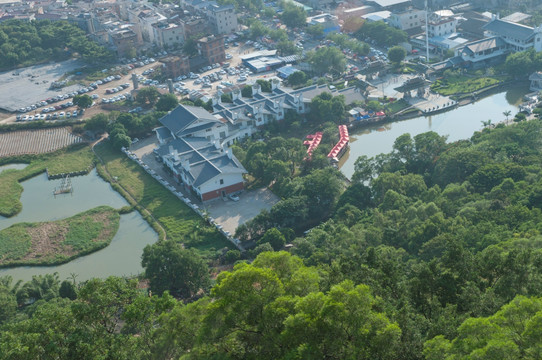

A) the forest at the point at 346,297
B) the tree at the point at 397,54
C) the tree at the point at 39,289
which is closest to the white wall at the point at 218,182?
the forest at the point at 346,297

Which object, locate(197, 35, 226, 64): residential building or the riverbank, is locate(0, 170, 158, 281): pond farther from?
locate(197, 35, 226, 64): residential building

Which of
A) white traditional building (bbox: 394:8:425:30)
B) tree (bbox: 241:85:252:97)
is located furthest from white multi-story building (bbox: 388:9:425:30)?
tree (bbox: 241:85:252:97)

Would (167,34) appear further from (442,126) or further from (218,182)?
(442,126)

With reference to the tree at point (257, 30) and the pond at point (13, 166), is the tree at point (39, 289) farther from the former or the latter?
the tree at point (257, 30)

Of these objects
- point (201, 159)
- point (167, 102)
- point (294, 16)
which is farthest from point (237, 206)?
point (294, 16)

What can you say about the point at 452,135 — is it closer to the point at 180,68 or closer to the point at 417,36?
the point at 417,36
